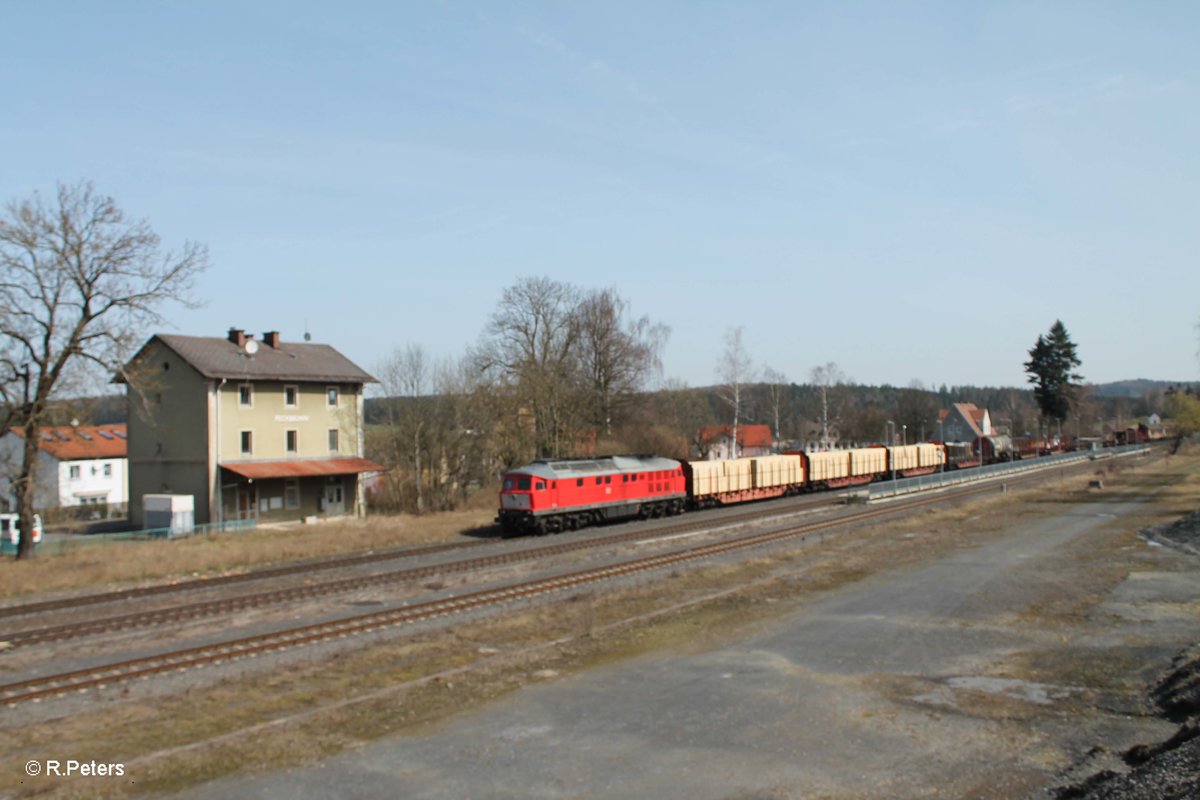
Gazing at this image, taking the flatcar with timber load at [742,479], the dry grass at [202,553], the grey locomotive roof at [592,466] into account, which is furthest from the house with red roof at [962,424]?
the dry grass at [202,553]

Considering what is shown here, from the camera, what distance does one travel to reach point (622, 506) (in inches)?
1619

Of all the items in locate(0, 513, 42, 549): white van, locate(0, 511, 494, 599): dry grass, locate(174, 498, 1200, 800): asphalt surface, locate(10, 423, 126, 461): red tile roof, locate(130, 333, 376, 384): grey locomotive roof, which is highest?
locate(130, 333, 376, 384): grey locomotive roof

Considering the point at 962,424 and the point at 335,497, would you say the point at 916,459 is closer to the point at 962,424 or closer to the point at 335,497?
the point at 335,497

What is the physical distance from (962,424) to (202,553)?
127615mm

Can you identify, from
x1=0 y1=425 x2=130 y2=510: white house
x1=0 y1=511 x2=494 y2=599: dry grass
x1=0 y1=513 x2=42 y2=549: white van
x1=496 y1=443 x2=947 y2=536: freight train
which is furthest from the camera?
→ x1=0 y1=425 x2=130 y2=510: white house

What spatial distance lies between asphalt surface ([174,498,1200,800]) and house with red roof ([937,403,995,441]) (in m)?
124

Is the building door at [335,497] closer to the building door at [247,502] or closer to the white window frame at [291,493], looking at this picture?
the white window frame at [291,493]

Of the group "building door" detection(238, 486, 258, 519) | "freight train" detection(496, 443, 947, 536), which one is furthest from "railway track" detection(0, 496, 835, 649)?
"building door" detection(238, 486, 258, 519)

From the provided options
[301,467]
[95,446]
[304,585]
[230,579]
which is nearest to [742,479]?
[301,467]

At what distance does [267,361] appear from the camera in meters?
49.7

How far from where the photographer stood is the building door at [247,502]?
45.7 meters

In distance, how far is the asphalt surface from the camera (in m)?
10.1

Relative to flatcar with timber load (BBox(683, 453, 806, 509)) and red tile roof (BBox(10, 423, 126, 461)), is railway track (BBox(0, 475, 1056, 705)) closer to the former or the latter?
flatcar with timber load (BBox(683, 453, 806, 509))

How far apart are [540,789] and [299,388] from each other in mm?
42939
